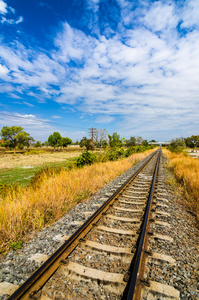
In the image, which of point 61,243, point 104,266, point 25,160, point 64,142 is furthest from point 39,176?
point 64,142

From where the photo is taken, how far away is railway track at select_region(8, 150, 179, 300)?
1930 millimetres

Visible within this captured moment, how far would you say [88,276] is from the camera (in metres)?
2.17

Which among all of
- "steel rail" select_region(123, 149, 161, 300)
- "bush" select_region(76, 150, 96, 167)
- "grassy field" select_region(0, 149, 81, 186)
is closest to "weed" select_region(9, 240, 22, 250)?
"steel rail" select_region(123, 149, 161, 300)

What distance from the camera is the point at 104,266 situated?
2393mm

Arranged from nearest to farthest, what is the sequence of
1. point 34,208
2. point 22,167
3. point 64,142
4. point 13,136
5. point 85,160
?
point 34,208 → point 85,160 → point 22,167 → point 13,136 → point 64,142

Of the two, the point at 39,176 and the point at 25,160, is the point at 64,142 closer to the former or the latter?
the point at 25,160

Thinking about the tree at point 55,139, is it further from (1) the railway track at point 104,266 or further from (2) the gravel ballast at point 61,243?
(1) the railway track at point 104,266

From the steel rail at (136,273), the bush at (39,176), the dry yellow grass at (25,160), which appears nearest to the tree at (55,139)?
the dry yellow grass at (25,160)

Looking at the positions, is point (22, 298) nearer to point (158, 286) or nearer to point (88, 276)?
point (88, 276)

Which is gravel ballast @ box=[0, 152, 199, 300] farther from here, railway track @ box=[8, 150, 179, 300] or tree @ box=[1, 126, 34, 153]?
tree @ box=[1, 126, 34, 153]

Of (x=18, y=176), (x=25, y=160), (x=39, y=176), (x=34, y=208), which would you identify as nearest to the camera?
(x=34, y=208)

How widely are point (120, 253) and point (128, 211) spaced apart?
1787 mm

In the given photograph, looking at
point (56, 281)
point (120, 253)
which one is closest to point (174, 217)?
point (120, 253)

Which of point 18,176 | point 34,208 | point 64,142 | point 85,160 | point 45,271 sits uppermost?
point 64,142
